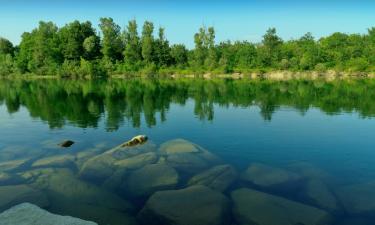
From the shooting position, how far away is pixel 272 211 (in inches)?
504

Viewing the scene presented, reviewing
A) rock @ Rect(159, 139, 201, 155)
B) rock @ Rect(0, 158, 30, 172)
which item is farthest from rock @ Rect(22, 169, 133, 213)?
rock @ Rect(159, 139, 201, 155)

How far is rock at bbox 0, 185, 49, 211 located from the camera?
1370cm

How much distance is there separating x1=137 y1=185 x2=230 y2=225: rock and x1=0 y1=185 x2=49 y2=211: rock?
4488mm

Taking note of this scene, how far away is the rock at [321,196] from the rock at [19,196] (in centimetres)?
1108

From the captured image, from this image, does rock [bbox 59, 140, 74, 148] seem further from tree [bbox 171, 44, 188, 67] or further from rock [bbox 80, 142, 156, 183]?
tree [bbox 171, 44, 188, 67]

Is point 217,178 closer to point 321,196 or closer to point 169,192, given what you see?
point 169,192

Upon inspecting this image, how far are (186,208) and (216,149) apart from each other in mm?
9355

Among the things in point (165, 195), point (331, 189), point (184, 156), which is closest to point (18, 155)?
point (184, 156)

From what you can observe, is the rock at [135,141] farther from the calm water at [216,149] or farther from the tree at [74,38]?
the tree at [74,38]

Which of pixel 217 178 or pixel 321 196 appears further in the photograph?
pixel 217 178

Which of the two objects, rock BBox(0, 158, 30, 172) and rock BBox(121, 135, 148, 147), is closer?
rock BBox(0, 158, 30, 172)

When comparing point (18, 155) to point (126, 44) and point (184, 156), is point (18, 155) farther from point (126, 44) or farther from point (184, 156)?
point (126, 44)

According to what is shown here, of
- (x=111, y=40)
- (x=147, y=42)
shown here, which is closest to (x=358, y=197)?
(x=147, y=42)

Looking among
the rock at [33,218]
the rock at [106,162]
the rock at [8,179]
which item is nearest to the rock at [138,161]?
the rock at [106,162]
